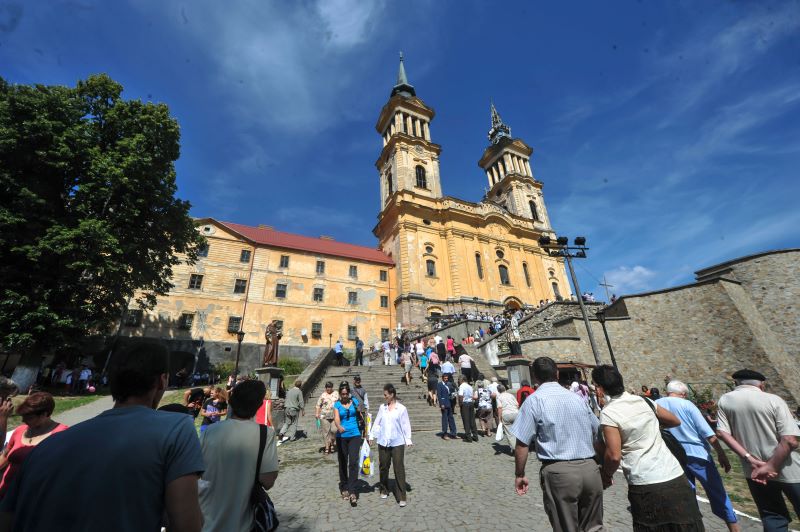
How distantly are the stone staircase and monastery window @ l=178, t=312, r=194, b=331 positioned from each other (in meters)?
14.3

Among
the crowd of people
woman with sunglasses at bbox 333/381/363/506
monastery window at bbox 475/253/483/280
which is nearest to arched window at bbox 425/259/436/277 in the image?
monastery window at bbox 475/253/483/280

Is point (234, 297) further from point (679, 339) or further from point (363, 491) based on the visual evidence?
point (679, 339)

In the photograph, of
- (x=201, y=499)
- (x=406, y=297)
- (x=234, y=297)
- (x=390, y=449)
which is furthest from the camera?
(x=406, y=297)

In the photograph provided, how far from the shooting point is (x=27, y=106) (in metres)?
14.3

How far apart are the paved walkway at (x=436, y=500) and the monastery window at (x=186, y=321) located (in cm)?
2163

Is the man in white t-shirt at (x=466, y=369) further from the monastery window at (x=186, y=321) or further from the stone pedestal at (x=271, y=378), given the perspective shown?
the monastery window at (x=186, y=321)

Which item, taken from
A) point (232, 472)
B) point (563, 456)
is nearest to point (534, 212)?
point (563, 456)

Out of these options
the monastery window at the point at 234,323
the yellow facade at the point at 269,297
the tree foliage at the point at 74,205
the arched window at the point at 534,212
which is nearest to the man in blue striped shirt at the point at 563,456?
the tree foliage at the point at 74,205

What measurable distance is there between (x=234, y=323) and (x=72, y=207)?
14.1 meters

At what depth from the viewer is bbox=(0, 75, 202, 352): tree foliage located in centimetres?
1373

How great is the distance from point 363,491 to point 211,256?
27508 mm

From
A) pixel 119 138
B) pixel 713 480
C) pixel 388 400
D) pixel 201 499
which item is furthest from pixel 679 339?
pixel 119 138

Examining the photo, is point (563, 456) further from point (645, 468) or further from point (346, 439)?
point (346, 439)

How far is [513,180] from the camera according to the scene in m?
44.8
